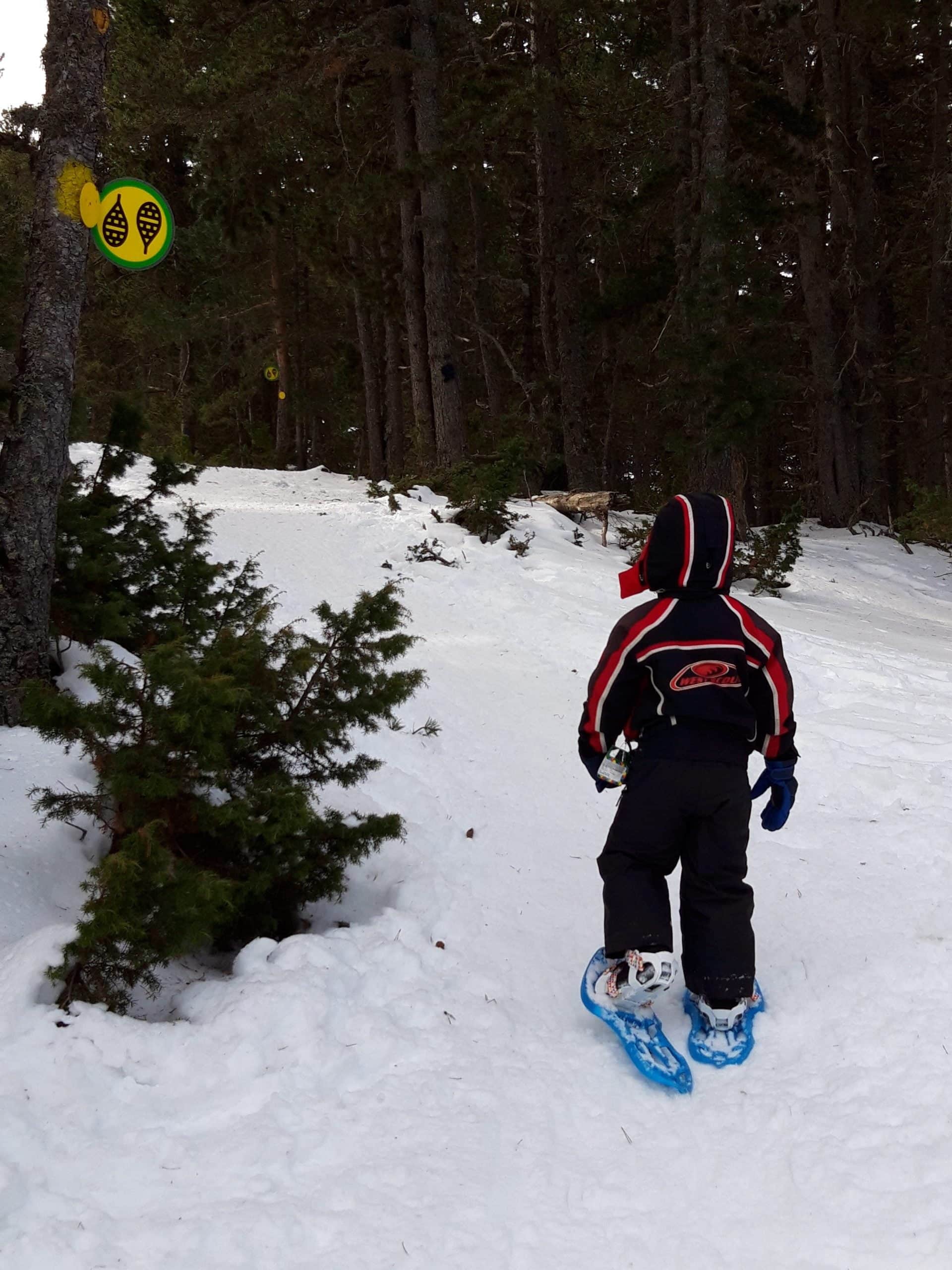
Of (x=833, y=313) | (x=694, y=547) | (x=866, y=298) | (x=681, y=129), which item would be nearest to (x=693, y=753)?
(x=694, y=547)

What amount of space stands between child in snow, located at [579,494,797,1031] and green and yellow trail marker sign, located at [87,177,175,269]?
9.42 feet

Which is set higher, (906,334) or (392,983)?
(906,334)

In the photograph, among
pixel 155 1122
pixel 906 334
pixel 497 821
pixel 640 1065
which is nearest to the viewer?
pixel 155 1122

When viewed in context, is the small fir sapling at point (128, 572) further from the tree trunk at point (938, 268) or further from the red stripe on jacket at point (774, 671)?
the tree trunk at point (938, 268)

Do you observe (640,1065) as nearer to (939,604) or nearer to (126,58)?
(939,604)

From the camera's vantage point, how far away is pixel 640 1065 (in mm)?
2990

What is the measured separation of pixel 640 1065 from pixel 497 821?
206 centimetres

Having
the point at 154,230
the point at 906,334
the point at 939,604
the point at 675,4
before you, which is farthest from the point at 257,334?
the point at 154,230

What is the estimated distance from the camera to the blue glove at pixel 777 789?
129 inches

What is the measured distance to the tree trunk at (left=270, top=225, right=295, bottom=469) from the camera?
22578 millimetres

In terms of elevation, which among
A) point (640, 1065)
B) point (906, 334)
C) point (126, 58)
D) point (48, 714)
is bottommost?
point (640, 1065)

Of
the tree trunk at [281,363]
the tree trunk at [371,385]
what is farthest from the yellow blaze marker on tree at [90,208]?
the tree trunk at [281,363]

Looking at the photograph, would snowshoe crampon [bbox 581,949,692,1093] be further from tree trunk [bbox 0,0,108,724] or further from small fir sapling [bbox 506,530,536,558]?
small fir sapling [bbox 506,530,536,558]

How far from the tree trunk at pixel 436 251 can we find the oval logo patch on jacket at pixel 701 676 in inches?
440
